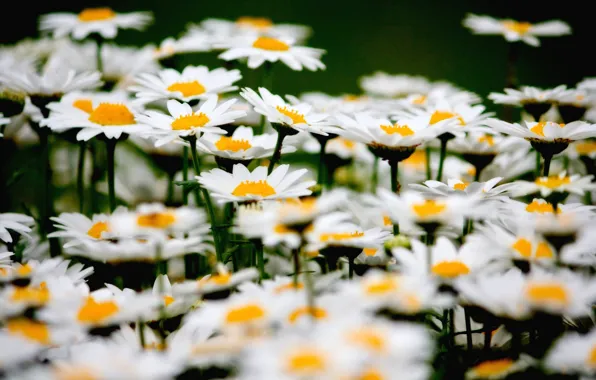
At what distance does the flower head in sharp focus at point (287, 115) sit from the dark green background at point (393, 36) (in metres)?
1.72

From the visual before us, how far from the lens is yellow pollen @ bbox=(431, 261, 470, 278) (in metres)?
0.62

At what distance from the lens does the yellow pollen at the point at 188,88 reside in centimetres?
96

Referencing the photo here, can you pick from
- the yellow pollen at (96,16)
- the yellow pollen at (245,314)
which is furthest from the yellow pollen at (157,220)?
the yellow pollen at (96,16)

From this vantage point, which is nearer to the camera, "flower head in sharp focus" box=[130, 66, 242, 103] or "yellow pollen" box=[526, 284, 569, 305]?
"yellow pollen" box=[526, 284, 569, 305]

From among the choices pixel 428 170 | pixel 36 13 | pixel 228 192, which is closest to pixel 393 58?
pixel 36 13

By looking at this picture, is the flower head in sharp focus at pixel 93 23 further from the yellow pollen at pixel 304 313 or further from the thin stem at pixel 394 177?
the yellow pollen at pixel 304 313

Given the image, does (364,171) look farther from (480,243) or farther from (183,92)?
(480,243)

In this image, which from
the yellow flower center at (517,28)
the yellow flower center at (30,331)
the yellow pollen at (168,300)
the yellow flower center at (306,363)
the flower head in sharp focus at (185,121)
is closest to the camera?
the yellow flower center at (306,363)

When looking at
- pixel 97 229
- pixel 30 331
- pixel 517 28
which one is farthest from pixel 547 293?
pixel 517 28

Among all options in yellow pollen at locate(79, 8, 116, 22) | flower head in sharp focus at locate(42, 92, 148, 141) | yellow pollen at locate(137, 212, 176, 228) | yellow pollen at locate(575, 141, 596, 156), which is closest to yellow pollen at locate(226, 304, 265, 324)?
yellow pollen at locate(137, 212, 176, 228)

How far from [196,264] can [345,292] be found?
473 mm

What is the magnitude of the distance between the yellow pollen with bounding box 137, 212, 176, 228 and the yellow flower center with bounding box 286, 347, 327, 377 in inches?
7.7

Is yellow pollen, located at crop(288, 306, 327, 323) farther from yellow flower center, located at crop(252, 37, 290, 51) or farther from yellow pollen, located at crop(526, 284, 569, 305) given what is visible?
yellow flower center, located at crop(252, 37, 290, 51)

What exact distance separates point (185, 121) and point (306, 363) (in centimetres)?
47
